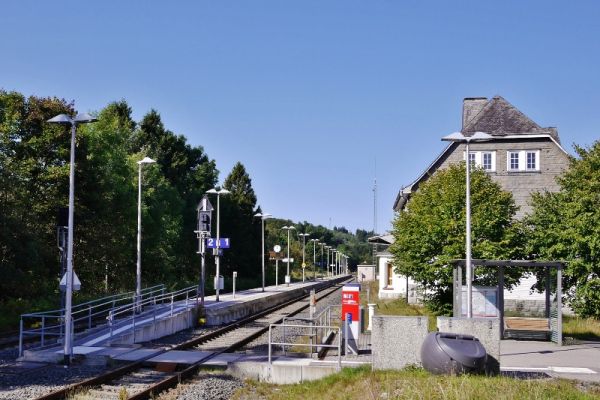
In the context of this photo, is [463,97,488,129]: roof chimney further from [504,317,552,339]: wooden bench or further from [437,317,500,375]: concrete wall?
[437,317,500,375]: concrete wall

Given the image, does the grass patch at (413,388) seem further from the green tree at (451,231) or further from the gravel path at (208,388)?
the green tree at (451,231)

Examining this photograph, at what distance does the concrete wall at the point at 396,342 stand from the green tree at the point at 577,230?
15078mm

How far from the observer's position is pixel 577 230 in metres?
27.9

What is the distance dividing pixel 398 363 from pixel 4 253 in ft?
67.1

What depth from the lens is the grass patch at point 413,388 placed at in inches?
422

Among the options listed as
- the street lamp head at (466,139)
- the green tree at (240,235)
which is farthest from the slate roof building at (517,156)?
the green tree at (240,235)

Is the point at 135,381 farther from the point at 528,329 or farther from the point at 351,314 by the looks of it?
the point at 528,329

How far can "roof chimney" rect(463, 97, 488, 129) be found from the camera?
5262 cm

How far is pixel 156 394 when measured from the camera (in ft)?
45.9

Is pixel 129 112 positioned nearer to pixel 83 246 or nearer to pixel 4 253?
pixel 83 246

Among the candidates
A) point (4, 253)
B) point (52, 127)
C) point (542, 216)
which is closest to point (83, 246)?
point (52, 127)

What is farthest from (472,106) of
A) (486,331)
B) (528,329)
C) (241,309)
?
(486,331)

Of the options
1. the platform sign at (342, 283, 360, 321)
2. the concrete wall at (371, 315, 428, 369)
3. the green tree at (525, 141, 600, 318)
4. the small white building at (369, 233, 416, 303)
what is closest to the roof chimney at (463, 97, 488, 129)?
the small white building at (369, 233, 416, 303)

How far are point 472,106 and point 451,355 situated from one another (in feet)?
141
